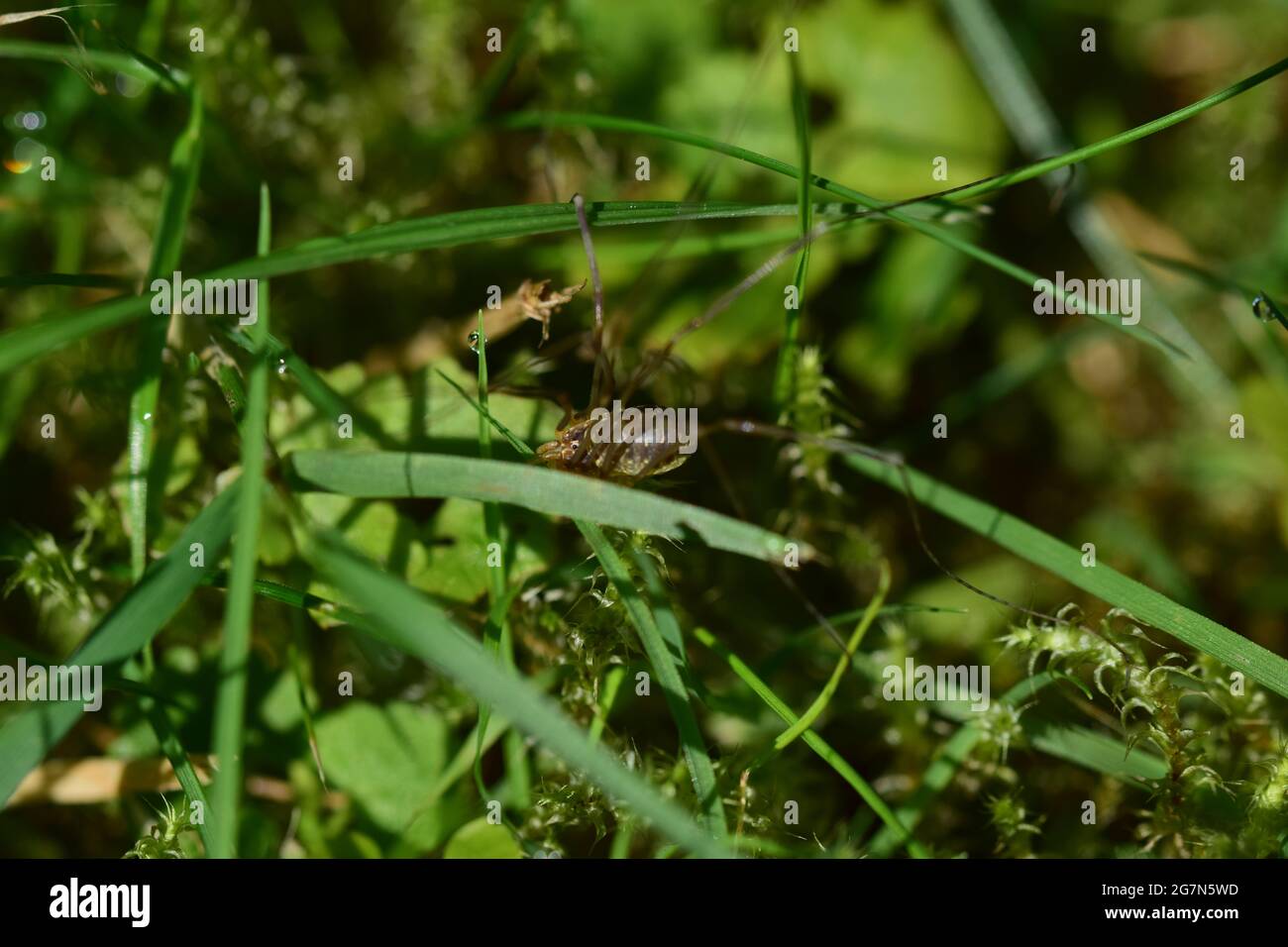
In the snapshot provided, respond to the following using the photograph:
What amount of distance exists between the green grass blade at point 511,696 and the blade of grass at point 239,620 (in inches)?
4.3

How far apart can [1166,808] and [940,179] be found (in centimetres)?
161

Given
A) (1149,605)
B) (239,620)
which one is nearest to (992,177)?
(1149,605)

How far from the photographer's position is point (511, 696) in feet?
3.82

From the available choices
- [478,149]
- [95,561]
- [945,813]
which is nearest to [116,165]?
[478,149]

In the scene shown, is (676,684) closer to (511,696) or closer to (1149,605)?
(511,696)

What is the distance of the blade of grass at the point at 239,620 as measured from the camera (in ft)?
3.74

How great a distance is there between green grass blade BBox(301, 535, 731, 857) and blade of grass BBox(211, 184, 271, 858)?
109 millimetres

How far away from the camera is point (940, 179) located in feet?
8.20

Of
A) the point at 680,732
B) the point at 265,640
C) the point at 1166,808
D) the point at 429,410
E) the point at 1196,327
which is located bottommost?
the point at 1166,808

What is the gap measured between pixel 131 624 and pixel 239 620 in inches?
12.3

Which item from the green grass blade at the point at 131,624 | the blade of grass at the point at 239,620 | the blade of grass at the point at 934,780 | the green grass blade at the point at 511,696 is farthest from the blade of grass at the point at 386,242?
the blade of grass at the point at 934,780

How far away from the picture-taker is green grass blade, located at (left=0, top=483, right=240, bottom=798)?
1343 millimetres
